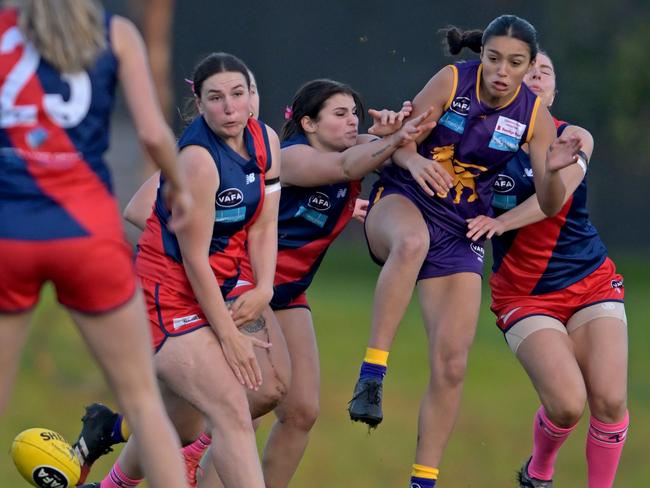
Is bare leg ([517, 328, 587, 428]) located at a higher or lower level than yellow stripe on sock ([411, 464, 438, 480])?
higher

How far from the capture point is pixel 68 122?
432cm

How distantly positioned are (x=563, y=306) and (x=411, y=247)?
965 millimetres

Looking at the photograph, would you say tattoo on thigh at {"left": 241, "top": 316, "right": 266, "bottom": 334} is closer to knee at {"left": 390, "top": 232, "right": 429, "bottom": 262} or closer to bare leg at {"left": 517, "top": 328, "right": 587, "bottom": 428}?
knee at {"left": 390, "top": 232, "right": 429, "bottom": 262}

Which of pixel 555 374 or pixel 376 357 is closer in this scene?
pixel 376 357

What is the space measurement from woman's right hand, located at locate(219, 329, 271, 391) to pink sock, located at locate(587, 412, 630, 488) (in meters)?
1.95

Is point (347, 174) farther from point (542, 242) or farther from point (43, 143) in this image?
point (43, 143)

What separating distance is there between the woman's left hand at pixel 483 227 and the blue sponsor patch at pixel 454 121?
1.39 feet

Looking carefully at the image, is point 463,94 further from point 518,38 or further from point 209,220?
point 209,220

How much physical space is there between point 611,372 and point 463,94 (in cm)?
150

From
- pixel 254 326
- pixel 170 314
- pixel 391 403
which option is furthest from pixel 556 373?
pixel 391 403

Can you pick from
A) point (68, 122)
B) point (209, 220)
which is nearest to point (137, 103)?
point (68, 122)

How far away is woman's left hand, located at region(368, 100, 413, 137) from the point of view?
596 centimetres

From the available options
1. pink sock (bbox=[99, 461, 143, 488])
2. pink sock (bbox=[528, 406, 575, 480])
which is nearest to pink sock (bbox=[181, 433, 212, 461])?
pink sock (bbox=[99, 461, 143, 488])

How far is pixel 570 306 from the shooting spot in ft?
20.9
